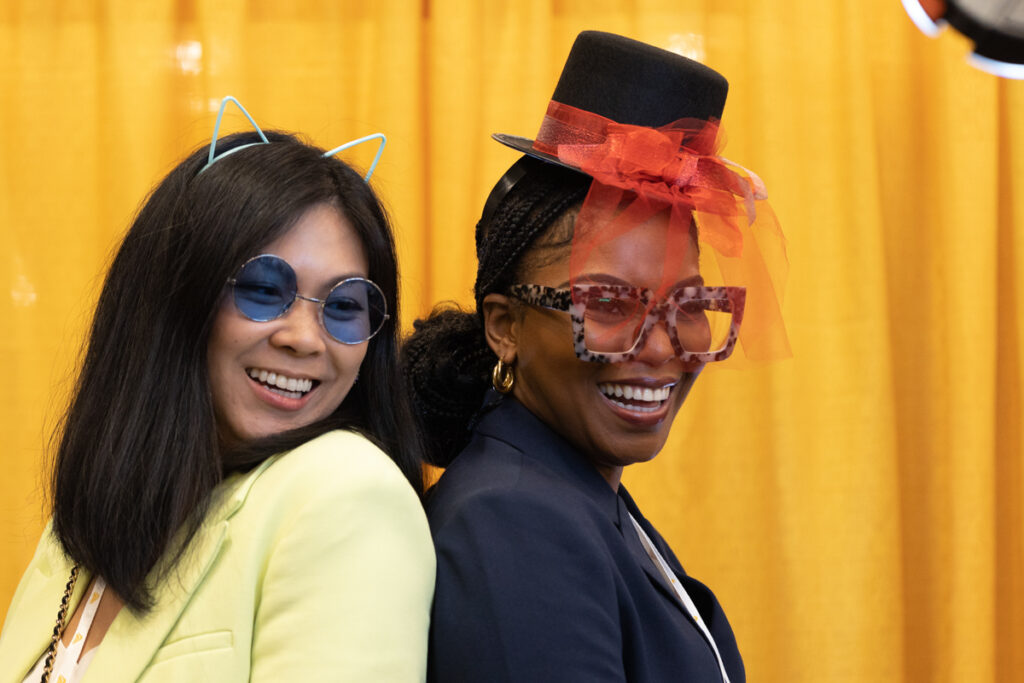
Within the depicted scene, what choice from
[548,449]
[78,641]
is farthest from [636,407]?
[78,641]

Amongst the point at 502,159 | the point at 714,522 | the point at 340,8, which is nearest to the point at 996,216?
the point at 714,522

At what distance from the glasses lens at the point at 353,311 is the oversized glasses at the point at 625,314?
171 mm

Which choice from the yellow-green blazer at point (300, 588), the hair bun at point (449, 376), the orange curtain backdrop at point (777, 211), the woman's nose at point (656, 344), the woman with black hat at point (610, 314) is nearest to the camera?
the yellow-green blazer at point (300, 588)

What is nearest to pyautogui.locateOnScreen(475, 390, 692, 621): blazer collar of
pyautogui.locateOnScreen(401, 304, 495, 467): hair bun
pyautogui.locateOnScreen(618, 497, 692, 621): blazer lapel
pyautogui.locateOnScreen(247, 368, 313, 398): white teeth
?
pyautogui.locateOnScreen(618, 497, 692, 621): blazer lapel

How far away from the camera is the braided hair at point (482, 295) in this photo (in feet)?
3.92

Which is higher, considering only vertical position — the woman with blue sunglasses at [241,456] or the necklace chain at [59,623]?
the woman with blue sunglasses at [241,456]

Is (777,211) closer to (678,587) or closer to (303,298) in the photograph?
(678,587)

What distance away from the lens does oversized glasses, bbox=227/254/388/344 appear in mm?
1084

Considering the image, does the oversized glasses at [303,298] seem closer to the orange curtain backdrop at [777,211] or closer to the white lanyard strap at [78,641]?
the white lanyard strap at [78,641]

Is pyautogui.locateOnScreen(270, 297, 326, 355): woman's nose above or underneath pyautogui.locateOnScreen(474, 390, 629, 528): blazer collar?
above

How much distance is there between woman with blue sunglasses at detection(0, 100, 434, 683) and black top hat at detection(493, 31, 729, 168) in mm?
308

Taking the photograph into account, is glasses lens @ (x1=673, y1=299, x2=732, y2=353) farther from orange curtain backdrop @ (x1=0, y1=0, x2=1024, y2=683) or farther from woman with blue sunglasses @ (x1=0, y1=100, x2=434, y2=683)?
orange curtain backdrop @ (x1=0, y1=0, x2=1024, y2=683)

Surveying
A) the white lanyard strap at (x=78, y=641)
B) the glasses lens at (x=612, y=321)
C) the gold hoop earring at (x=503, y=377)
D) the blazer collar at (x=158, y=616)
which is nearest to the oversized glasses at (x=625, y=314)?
the glasses lens at (x=612, y=321)

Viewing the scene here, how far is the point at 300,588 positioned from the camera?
0.93m
